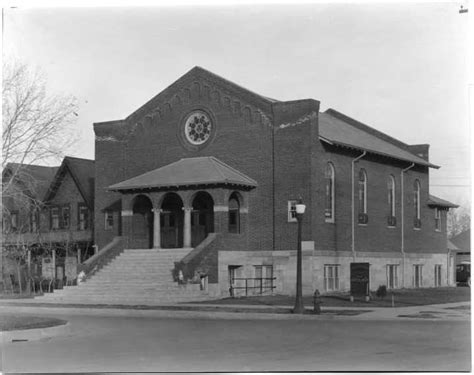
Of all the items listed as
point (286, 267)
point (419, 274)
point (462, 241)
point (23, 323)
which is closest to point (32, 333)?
point (23, 323)

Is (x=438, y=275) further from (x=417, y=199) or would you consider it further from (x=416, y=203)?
(x=417, y=199)

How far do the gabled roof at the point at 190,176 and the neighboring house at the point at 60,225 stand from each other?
9.82 meters

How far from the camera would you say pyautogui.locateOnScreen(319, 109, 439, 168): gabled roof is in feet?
131

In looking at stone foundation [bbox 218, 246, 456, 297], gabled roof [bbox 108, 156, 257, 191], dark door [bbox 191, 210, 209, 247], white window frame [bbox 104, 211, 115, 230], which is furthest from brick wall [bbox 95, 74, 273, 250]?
dark door [bbox 191, 210, 209, 247]

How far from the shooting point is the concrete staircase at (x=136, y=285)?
111 feet

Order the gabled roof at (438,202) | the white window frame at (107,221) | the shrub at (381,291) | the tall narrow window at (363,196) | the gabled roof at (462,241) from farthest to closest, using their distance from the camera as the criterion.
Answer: the gabled roof at (462,241) → the gabled roof at (438,202) → the white window frame at (107,221) → the tall narrow window at (363,196) → the shrub at (381,291)

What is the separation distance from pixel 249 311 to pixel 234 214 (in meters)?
11.1

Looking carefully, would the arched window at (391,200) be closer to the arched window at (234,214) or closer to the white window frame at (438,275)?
the white window frame at (438,275)

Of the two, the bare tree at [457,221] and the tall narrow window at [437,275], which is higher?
the bare tree at [457,221]

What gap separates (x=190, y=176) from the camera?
37781 millimetres

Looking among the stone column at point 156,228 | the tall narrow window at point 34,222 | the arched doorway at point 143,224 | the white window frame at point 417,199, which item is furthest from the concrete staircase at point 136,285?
the white window frame at point 417,199

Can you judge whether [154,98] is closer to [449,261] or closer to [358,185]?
[358,185]

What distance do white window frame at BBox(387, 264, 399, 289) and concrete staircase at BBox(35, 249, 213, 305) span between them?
1173 centimetres

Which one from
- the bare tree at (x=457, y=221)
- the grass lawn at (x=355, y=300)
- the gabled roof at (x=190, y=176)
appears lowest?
the grass lawn at (x=355, y=300)
